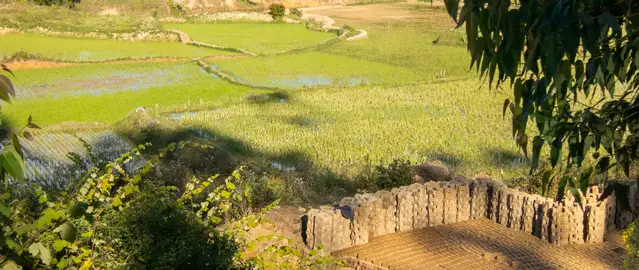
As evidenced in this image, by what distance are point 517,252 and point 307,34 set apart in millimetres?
25151

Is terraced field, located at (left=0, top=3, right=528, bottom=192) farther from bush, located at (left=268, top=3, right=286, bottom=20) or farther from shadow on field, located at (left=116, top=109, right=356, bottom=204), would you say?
bush, located at (left=268, top=3, right=286, bottom=20)

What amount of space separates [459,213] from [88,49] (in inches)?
801

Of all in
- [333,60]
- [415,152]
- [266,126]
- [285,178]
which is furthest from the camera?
[333,60]

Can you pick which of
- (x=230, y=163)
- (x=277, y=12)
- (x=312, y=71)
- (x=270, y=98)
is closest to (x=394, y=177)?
(x=230, y=163)

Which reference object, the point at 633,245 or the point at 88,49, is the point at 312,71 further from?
the point at 633,245

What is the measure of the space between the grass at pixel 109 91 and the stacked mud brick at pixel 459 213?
897cm

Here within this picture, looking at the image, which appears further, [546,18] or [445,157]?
[445,157]

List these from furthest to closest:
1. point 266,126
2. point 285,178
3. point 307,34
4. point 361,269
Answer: point 307,34 < point 266,126 < point 285,178 < point 361,269

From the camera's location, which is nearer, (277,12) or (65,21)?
(65,21)

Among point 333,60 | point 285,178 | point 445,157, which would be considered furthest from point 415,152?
point 333,60

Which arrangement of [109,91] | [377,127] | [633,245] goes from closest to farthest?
[633,245] < [377,127] < [109,91]

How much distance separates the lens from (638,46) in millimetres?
2670

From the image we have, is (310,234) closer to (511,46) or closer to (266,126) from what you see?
(511,46)

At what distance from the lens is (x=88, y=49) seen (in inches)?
982
